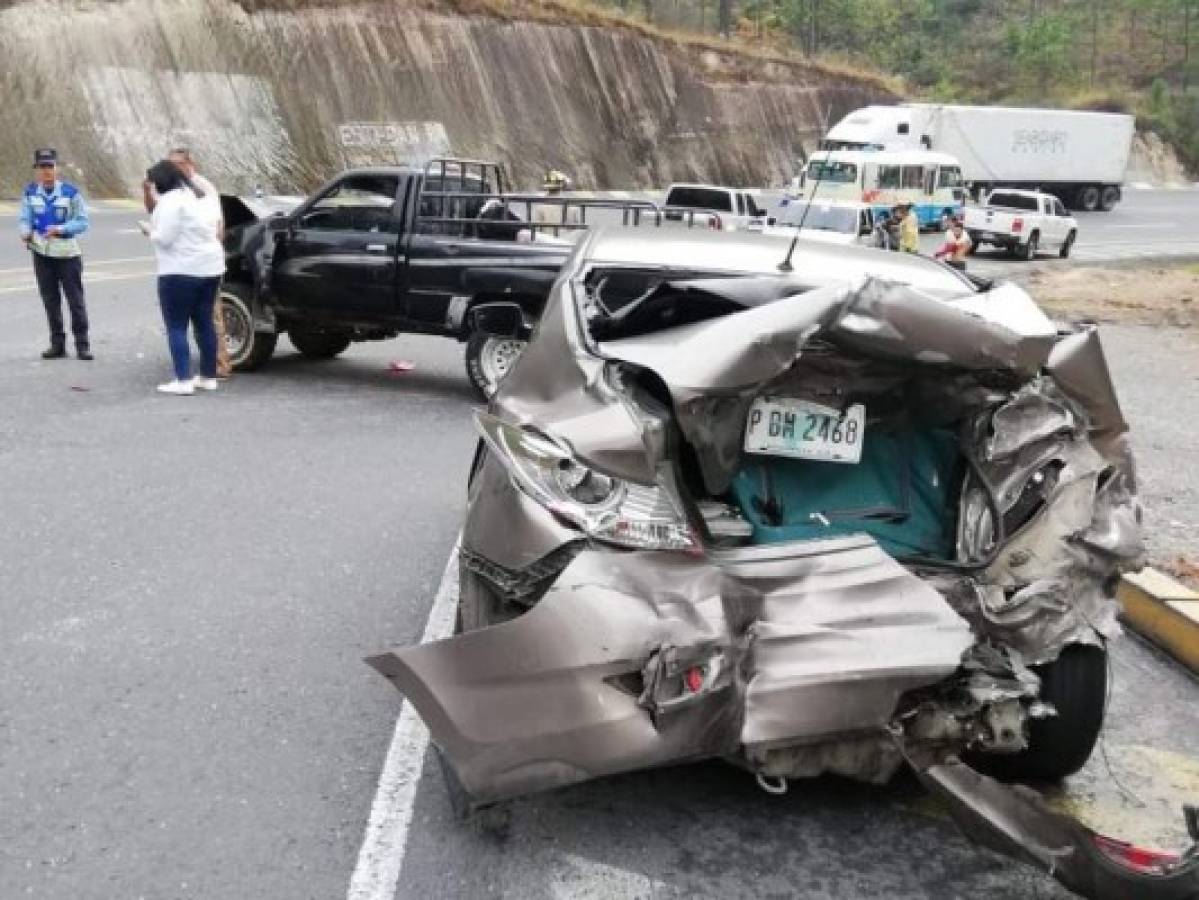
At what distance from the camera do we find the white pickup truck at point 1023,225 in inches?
1282

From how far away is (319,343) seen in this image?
39.6 ft

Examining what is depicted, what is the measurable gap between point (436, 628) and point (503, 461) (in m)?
1.70

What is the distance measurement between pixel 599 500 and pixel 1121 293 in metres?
20.6

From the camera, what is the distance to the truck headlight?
3.54 meters

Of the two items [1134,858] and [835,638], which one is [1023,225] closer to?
[835,638]

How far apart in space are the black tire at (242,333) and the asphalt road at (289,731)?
2820mm

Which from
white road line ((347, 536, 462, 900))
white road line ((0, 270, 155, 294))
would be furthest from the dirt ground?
white road line ((347, 536, 462, 900))

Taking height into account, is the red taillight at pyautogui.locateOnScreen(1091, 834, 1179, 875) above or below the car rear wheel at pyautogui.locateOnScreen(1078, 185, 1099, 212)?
above

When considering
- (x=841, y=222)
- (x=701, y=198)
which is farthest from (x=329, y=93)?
(x=841, y=222)

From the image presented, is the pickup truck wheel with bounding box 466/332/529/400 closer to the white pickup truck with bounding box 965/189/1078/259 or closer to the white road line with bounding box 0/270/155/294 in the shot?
the white road line with bounding box 0/270/155/294

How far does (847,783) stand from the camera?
4.12 meters

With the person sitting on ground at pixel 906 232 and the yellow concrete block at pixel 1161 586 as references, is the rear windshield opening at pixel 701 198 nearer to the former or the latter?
the person sitting on ground at pixel 906 232

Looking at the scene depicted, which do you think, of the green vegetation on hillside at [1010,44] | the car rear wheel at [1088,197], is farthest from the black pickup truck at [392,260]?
the green vegetation on hillside at [1010,44]

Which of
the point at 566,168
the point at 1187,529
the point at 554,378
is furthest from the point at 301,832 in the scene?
the point at 566,168
